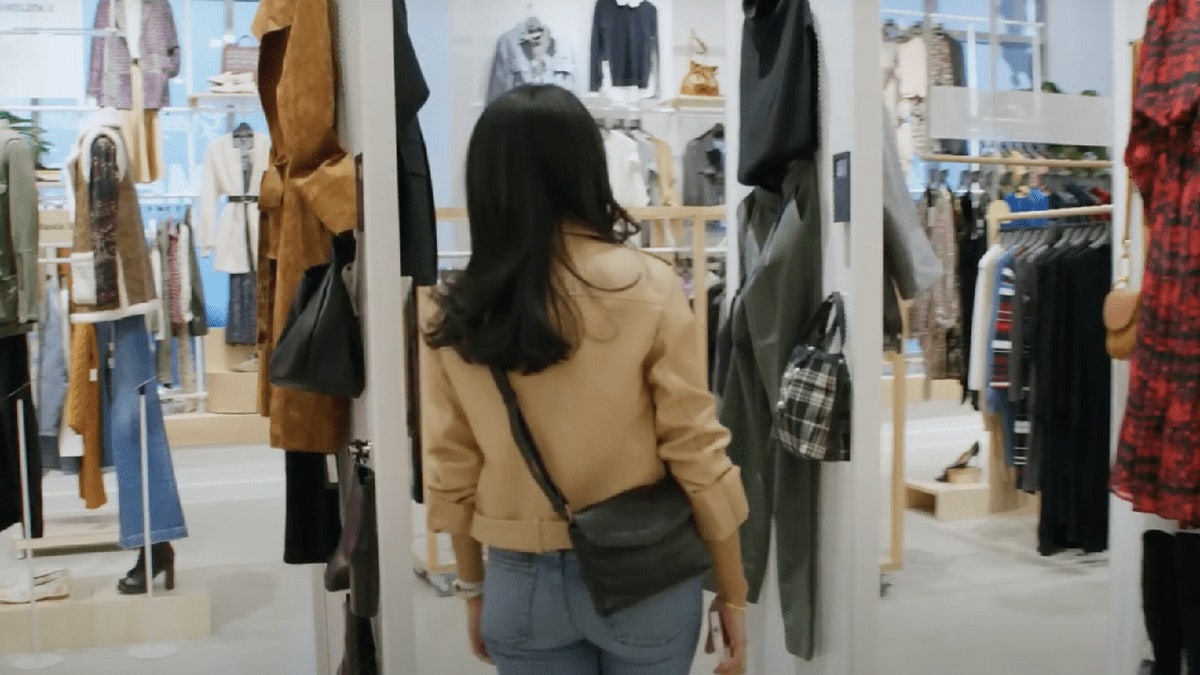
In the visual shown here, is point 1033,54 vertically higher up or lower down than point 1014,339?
higher up

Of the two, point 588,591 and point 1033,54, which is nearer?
point 588,591

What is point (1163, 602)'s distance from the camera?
2.69 metres

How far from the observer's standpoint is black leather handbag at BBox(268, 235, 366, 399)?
2377mm

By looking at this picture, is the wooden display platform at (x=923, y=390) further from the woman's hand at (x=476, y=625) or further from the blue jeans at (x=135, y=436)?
the woman's hand at (x=476, y=625)

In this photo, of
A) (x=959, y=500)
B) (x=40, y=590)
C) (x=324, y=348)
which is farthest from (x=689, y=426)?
(x=959, y=500)

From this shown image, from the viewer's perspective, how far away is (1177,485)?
2.49 meters

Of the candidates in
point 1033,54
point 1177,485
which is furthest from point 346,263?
point 1033,54

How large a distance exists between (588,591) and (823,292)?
3.81 feet

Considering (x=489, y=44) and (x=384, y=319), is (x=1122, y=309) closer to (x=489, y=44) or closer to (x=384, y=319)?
(x=384, y=319)

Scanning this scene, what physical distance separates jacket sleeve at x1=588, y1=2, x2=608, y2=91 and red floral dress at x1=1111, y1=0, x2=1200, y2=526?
16.2ft

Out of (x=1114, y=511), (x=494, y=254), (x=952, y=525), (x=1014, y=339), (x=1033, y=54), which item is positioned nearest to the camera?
(x=494, y=254)

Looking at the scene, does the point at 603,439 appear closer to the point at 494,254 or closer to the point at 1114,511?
the point at 494,254

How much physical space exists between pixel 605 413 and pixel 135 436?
3.07 meters

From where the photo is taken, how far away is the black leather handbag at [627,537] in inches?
62.1
